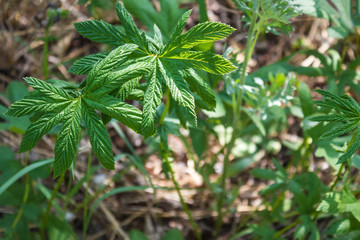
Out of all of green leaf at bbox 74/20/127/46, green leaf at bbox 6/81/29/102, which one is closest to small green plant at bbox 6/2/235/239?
green leaf at bbox 74/20/127/46

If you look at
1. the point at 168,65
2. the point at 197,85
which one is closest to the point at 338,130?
the point at 197,85

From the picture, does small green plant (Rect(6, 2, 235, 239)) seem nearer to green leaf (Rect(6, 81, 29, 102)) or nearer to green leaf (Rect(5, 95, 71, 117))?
green leaf (Rect(5, 95, 71, 117))

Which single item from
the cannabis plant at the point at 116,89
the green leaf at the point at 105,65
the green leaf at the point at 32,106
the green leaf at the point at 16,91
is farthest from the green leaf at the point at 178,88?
the green leaf at the point at 16,91

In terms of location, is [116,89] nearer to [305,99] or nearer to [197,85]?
[197,85]

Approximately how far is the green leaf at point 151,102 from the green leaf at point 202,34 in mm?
93

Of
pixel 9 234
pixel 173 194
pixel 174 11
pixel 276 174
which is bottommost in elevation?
pixel 173 194

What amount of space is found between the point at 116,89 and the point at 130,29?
7.5 inches

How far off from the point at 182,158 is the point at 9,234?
1.31 m

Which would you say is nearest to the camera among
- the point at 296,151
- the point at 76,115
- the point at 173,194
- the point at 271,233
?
the point at 76,115

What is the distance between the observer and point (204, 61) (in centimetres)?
112

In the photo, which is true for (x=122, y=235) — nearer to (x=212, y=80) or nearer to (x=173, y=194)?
(x=173, y=194)

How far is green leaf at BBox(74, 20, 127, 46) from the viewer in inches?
45.0

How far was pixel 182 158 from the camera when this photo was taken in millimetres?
2793

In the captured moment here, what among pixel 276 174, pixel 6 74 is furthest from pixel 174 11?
pixel 6 74
